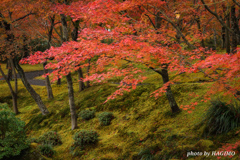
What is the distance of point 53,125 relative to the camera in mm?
11742

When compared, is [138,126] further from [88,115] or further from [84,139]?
[88,115]

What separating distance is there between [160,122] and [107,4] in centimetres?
557

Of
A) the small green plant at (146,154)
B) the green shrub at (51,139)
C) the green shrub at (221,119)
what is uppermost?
the green shrub at (221,119)

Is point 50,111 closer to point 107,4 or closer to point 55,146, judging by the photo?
point 55,146

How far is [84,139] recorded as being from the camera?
7855 millimetres

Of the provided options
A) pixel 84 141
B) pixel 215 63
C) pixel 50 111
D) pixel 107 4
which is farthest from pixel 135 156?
pixel 50 111

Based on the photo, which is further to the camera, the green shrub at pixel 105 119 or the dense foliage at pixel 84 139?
the green shrub at pixel 105 119

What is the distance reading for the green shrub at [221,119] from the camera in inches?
217

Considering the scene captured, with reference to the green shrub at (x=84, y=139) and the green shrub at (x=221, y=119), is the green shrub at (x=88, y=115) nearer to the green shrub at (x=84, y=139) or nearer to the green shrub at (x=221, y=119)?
the green shrub at (x=84, y=139)

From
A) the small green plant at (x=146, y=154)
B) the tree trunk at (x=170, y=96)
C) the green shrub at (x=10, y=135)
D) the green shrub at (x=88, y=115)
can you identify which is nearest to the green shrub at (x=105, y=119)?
the green shrub at (x=88, y=115)

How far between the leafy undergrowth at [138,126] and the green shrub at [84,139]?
9.6 inches

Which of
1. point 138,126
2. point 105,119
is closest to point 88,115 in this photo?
point 105,119

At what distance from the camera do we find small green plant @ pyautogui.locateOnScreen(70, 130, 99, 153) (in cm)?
787

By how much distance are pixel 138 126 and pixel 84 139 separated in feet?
8.63
